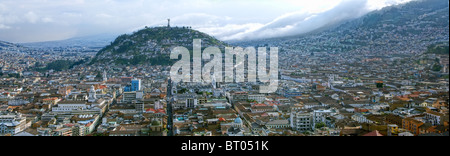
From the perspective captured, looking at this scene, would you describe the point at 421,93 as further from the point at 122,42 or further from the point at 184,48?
the point at 122,42

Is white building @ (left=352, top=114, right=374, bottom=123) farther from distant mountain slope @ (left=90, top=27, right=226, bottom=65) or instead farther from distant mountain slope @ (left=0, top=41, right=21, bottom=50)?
distant mountain slope @ (left=0, top=41, right=21, bottom=50)

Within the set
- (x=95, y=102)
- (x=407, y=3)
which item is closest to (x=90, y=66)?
(x=95, y=102)

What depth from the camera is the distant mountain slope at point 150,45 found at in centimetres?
3216
